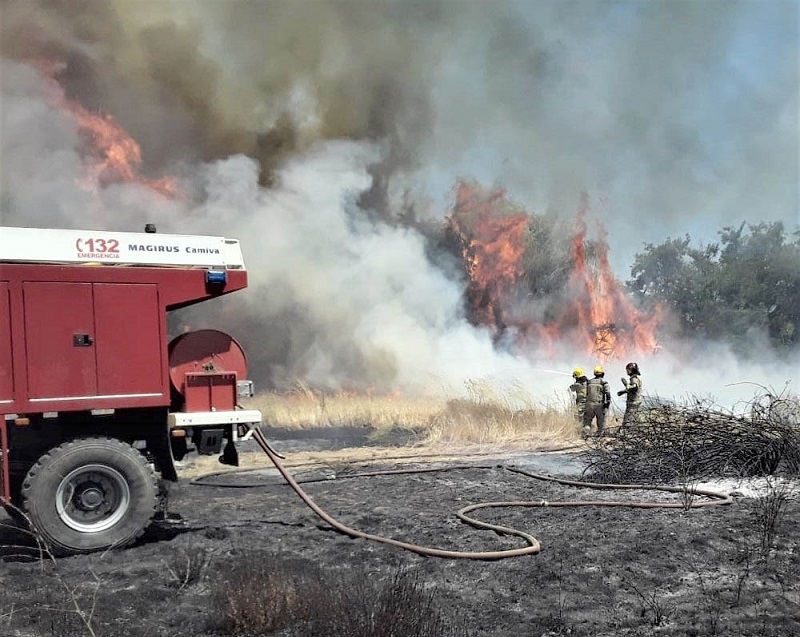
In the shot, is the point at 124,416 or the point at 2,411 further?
the point at 124,416

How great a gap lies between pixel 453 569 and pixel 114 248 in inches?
167

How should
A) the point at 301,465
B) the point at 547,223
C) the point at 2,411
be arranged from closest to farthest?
the point at 2,411 → the point at 301,465 → the point at 547,223

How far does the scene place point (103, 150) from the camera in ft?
72.0

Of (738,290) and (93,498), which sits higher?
(738,290)

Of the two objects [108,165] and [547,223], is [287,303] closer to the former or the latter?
[108,165]

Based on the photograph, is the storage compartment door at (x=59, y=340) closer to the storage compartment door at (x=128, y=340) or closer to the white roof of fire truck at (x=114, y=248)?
the storage compartment door at (x=128, y=340)

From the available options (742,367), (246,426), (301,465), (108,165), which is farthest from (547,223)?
(246,426)

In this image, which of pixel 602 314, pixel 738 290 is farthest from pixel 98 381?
pixel 738 290

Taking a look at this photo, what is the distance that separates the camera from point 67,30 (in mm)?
21609

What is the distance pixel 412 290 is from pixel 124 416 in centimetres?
1984

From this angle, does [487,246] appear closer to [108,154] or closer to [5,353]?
[108,154]

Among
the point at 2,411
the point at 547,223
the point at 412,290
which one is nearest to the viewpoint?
the point at 2,411

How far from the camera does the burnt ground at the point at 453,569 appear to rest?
4.36 meters

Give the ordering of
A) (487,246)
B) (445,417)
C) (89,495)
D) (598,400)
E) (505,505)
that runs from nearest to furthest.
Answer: (89,495) → (505,505) → (598,400) → (445,417) → (487,246)
